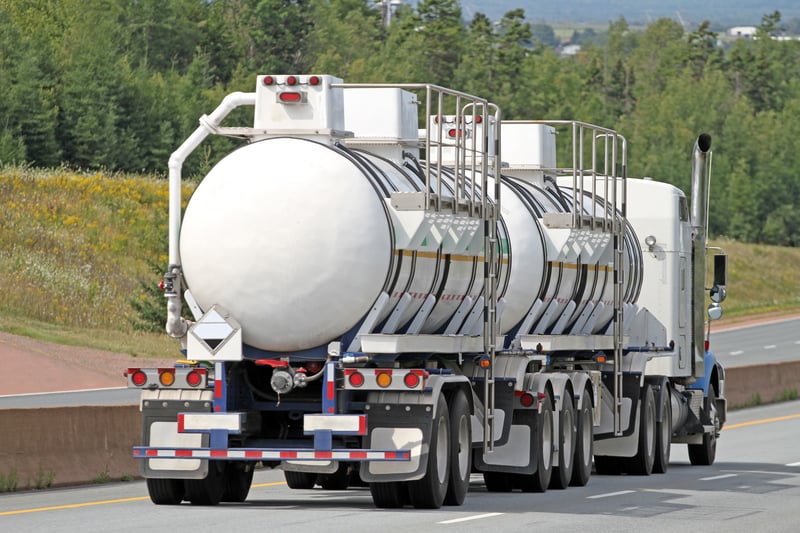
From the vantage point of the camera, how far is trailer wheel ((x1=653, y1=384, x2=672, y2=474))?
23.4 meters

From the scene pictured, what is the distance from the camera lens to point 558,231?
20328mm

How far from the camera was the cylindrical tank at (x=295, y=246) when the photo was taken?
15.2m

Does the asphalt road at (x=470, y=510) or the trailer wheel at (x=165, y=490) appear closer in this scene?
the asphalt road at (x=470, y=510)

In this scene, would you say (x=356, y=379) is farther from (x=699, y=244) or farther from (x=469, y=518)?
(x=699, y=244)

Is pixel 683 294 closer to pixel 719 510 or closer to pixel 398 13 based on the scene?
pixel 719 510

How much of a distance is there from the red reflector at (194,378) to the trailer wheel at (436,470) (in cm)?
206

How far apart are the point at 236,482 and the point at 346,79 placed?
9408 cm

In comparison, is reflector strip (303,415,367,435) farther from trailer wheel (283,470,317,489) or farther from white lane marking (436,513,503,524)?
trailer wheel (283,470,317,489)

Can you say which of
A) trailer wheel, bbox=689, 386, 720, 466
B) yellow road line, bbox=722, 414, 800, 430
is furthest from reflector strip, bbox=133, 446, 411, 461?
yellow road line, bbox=722, 414, 800, 430

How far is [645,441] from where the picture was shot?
22.8 metres

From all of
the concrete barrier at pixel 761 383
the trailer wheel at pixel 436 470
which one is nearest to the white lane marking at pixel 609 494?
the trailer wheel at pixel 436 470

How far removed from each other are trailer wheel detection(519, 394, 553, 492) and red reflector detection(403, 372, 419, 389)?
368 cm

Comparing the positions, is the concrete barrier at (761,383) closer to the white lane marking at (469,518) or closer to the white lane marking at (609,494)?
the white lane marking at (609,494)

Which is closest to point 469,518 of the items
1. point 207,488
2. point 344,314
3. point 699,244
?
point 344,314
